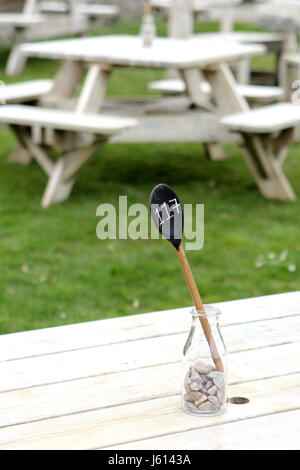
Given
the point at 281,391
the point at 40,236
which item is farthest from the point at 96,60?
the point at 281,391

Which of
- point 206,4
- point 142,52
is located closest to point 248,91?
point 142,52

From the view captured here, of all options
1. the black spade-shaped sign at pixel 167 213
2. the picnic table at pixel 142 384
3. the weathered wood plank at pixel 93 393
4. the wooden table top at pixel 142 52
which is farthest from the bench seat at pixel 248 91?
the black spade-shaped sign at pixel 167 213

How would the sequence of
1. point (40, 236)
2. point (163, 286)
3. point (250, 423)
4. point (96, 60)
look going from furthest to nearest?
1. point (96, 60)
2. point (40, 236)
3. point (163, 286)
4. point (250, 423)

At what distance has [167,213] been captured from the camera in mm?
1798

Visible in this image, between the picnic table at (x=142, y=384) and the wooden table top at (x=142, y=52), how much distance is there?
11.2 feet

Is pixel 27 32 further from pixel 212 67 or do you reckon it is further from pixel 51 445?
pixel 51 445

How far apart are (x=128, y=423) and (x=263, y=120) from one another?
4.18m

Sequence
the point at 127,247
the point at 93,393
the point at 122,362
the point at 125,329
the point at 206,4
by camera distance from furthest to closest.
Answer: the point at 206,4
the point at 127,247
the point at 125,329
the point at 122,362
the point at 93,393

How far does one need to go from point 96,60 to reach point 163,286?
1.96 m

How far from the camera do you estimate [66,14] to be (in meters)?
11.2

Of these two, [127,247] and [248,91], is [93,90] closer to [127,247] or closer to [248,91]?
[127,247]

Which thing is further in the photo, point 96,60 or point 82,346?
point 96,60

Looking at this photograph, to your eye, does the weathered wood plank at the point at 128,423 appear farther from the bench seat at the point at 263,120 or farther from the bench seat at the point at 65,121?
the bench seat at the point at 263,120

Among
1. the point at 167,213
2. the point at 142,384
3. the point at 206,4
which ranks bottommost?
the point at 206,4
